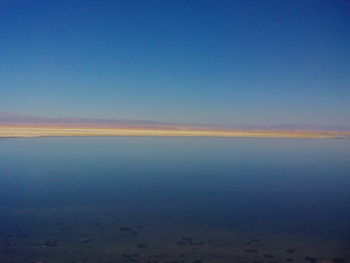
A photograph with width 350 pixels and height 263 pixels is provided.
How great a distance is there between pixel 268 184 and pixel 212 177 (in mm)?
1970

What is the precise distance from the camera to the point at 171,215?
22.6ft

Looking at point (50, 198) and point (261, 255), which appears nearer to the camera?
point (261, 255)

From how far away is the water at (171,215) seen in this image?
5.14 metres

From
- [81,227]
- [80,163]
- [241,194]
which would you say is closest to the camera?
[81,227]

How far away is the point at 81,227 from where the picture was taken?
20.1 feet

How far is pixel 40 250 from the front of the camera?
508 centimetres

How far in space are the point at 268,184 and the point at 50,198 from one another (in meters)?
6.52

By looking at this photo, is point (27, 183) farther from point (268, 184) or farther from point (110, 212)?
point (268, 184)

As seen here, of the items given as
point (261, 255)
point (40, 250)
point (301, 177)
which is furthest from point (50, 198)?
point (301, 177)

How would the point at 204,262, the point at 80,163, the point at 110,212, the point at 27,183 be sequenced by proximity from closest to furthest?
the point at 204,262, the point at 110,212, the point at 27,183, the point at 80,163

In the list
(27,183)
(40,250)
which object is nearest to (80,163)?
(27,183)

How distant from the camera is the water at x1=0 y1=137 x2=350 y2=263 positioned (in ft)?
16.9

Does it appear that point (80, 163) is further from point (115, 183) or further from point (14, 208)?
point (14, 208)

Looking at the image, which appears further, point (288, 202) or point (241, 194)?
point (241, 194)
